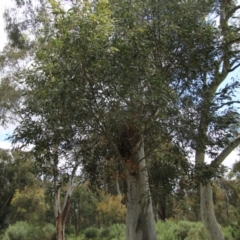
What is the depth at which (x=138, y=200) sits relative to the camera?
6469mm

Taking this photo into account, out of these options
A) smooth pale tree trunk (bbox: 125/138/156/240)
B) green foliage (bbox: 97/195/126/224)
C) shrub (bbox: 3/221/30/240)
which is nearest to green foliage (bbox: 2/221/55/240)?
shrub (bbox: 3/221/30/240)

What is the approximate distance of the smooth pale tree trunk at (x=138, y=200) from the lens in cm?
644

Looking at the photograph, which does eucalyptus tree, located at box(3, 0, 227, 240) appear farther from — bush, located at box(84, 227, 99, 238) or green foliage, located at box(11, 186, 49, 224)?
green foliage, located at box(11, 186, 49, 224)

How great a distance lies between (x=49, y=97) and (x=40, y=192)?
800 inches

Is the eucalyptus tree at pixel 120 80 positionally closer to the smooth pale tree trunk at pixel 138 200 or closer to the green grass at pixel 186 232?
the smooth pale tree trunk at pixel 138 200

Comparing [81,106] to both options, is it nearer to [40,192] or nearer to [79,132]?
[79,132]

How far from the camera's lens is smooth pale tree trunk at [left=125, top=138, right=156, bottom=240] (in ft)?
21.1

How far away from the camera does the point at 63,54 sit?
5.25 m

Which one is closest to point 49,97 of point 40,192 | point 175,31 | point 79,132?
point 79,132

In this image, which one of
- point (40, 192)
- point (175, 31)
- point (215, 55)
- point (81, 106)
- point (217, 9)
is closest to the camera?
point (81, 106)

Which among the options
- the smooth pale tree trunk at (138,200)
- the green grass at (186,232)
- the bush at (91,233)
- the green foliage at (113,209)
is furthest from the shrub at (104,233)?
the smooth pale tree trunk at (138,200)

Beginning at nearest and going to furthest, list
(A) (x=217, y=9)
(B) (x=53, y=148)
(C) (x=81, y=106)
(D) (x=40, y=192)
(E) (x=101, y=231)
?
(C) (x=81, y=106)
(B) (x=53, y=148)
(A) (x=217, y=9)
(E) (x=101, y=231)
(D) (x=40, y=192)

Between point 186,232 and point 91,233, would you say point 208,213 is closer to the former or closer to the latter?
point 186,232

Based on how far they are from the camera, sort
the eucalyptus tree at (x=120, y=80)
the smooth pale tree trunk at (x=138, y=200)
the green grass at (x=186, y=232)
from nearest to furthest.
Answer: the eucalyptus tree at (x=120, y=80) < the smooth pale tree trunk at (x=138, y=200) < the green grass at (x=186, y=232)
